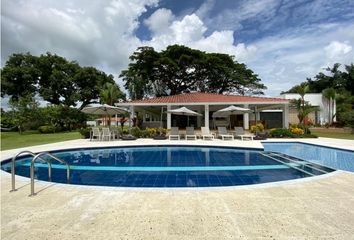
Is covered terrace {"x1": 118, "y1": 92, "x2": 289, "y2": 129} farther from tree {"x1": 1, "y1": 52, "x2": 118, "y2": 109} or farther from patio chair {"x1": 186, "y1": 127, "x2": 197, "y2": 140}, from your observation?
tree {"x1": 1, "y1": 52, "x2": 118, "y2": 109}

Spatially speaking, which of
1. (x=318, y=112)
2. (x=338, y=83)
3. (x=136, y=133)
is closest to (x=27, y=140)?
(x=136, y=133)

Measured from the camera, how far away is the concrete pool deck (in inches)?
123

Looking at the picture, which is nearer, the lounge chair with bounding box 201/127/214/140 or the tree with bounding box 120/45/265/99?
the lounge chair with bounding box 201/127/214/140

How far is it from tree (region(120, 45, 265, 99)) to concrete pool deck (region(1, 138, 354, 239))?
28.8m

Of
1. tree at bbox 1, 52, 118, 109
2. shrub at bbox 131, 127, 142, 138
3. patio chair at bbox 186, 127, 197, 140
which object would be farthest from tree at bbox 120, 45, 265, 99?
patio chair at bbox 186, 127, 197, 140

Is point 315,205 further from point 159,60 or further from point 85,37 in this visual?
point 159,60

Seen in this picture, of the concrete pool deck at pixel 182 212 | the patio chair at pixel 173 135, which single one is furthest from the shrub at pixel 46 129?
the concrete pool deck at pixel 182 212

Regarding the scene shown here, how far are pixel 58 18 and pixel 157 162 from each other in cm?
1444

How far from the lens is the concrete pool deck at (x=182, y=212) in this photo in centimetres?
314

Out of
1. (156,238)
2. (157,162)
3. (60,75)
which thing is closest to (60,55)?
(60,75)

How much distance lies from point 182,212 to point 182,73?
3196cm

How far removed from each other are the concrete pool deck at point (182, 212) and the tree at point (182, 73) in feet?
94.3

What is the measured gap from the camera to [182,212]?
3.82 m

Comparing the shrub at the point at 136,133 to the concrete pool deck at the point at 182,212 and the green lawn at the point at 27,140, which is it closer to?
the green lawn at the point at 27,140
